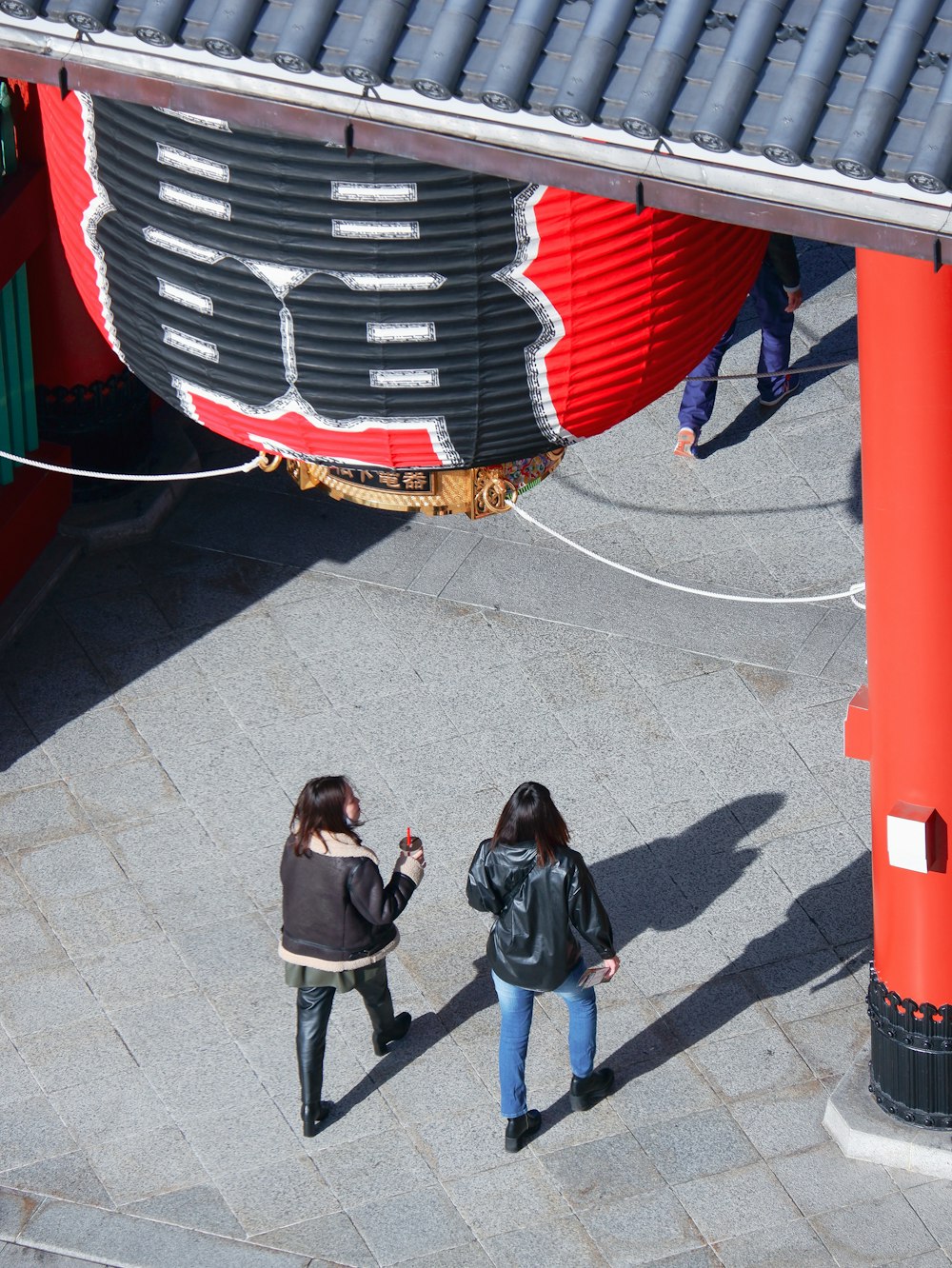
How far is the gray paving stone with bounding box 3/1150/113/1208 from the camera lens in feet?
28.6

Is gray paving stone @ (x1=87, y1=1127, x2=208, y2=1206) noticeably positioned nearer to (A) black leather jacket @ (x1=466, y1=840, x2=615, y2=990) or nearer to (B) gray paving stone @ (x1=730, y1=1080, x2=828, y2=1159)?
(A) black leather jacket @ (x1=466, y1=840, x2=615, y2=990)

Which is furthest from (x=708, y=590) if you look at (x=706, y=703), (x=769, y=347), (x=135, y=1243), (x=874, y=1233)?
(x=135, y=1243)

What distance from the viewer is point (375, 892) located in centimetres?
815

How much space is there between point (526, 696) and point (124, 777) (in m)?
1.92

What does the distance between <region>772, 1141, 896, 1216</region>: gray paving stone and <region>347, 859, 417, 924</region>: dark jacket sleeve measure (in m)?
1.83

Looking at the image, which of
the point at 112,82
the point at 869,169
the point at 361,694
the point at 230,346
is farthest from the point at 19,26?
the point at 361,694

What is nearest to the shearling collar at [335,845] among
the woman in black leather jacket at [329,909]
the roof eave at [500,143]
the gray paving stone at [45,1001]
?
the woman in black leather jacket at [329,909]

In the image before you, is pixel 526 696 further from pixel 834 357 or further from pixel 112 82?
pixel 112 82

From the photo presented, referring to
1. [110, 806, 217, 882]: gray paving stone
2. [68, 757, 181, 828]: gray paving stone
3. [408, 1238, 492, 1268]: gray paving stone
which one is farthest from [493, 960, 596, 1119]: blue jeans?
[68, 757, 181, 828]: gray paving stone

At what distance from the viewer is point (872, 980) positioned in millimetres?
8641

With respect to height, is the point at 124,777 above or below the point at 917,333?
below

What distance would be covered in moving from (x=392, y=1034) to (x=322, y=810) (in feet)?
4.88

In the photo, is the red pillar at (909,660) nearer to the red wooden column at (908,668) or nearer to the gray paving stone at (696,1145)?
the red wooden column at (908,668)

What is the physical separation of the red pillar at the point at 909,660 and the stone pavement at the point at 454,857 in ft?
1.93
